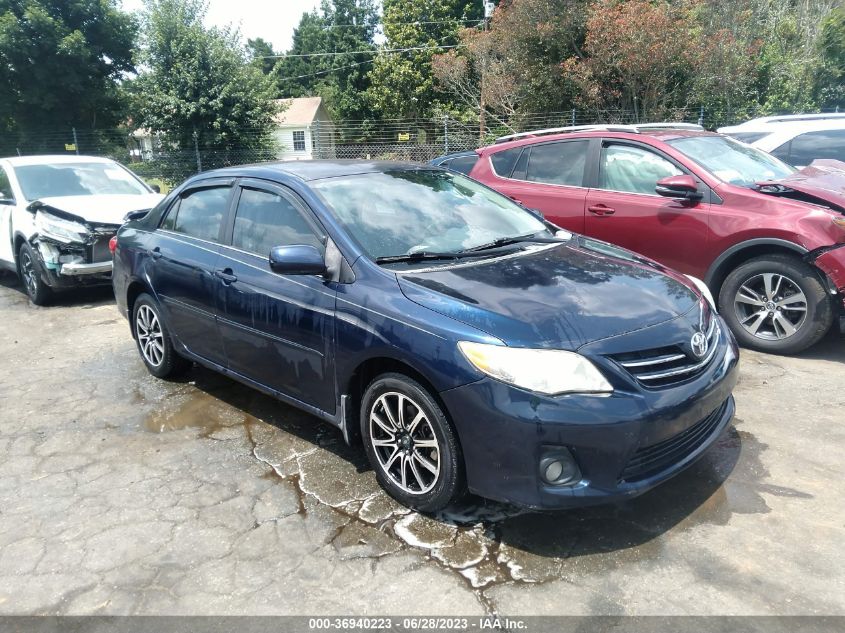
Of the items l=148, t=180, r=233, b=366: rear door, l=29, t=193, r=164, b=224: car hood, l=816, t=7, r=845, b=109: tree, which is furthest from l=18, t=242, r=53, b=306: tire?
l=816, t=7, r=845, b=109: tree

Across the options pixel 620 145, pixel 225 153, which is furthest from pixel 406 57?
pixel 620 145

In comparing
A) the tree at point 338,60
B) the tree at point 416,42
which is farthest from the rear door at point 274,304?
the tree at point 338,60

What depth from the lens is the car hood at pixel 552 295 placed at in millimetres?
2756

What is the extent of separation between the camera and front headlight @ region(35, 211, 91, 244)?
6.98 m

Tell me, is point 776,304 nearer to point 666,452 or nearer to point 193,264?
point 666,452

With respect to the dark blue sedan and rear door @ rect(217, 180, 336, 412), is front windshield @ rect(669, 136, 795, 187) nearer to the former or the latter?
the dark blue sedan

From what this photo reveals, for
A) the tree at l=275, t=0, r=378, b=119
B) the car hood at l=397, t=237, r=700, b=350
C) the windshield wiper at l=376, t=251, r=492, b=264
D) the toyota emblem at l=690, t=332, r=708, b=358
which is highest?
the tree at l=275, t=0, r=378, b=119

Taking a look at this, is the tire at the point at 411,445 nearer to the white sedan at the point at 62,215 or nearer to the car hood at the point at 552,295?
the car hood at the point at 552,295

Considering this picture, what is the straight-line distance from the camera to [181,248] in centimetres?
443

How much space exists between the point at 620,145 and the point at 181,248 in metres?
3.87

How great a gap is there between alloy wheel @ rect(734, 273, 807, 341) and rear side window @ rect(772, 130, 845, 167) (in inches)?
141

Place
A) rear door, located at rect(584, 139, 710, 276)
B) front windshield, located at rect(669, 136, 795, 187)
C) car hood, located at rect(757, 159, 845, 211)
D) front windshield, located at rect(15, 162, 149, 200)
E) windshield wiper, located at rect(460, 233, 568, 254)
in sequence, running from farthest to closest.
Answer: front windshield, located at rect(15, 162, 149, 200)
front windshield, located at rect(669, 136, 795, 187)
rear door, located at rect(584, 139, 710, 276)
car hood, located at rect(757, 159, 845, 211)
windshield wiper, located at rect(460, 233, 568, 254)

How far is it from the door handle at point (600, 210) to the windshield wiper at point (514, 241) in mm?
1946

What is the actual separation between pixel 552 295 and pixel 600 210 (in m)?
3.07
